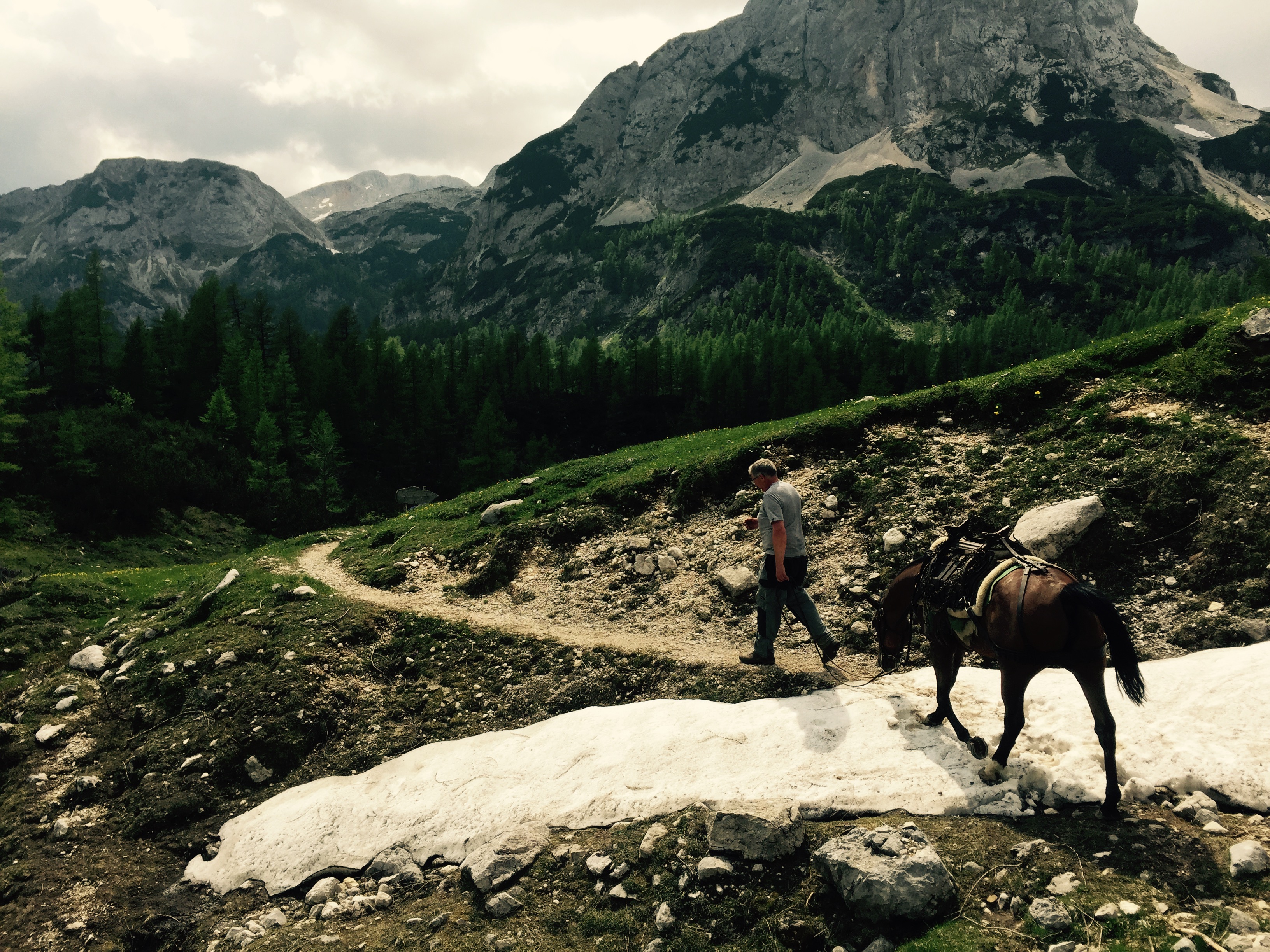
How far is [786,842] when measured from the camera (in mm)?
6828

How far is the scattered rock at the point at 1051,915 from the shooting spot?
5.40m

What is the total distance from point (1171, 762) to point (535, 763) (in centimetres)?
788

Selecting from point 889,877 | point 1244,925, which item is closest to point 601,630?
point 889,877

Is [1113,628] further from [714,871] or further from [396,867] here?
[396,867]

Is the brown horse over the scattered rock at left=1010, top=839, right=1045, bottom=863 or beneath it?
over

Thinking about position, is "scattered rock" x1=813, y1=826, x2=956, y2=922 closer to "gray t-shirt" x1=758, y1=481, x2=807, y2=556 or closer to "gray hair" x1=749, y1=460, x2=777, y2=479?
"gray t-shirt" x1=758, y1=481, x2=807, y2=556

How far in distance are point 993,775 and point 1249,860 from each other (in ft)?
7.42

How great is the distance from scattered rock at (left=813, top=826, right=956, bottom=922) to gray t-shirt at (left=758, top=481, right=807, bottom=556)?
5007 millimetres

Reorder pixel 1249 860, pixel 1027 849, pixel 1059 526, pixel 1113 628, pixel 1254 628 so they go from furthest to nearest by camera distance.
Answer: pixel 1059 526, pixel 1254 628, pixel 1113 628, pixel 1027 849, pixel 1249 860

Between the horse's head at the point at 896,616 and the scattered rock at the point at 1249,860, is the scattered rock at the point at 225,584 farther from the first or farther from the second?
the scattered rock at the point at 1249,860

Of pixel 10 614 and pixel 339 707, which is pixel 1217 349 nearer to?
pixel 339 707

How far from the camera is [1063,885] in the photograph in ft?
19.1

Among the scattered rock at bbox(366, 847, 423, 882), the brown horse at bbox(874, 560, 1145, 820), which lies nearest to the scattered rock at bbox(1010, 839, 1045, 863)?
the brown horse at bbox(874, 560, 1145, 820)

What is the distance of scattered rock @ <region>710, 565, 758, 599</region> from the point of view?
14.7 m
